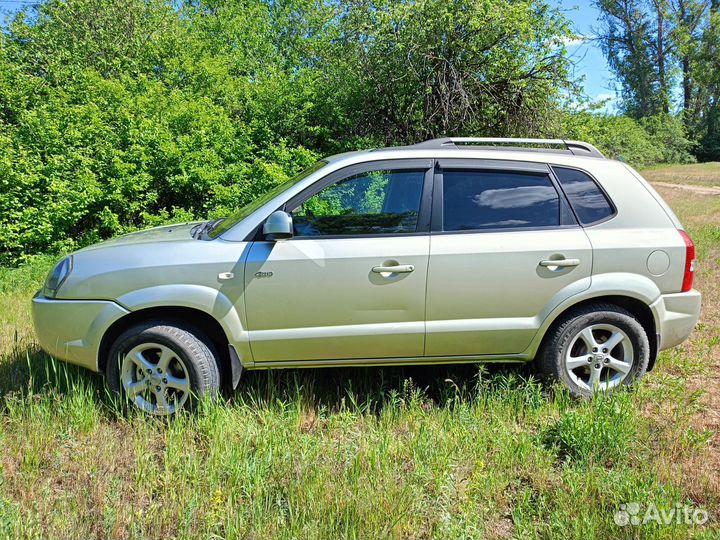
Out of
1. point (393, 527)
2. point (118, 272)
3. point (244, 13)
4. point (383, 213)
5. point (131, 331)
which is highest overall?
point (244, 13)

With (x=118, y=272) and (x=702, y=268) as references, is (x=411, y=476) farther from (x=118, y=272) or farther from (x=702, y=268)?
(x=702, y=268)

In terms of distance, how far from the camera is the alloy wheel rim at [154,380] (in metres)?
3.54

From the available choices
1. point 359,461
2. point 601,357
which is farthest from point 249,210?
point 601,357

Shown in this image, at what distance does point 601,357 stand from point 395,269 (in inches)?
62.8

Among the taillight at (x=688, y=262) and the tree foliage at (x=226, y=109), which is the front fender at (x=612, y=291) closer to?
the taillight at (x=688, y=262)

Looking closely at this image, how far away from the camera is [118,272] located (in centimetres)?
350

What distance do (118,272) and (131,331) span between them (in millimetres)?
389

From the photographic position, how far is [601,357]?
149 inches

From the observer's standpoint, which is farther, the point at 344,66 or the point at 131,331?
the point at 344,66

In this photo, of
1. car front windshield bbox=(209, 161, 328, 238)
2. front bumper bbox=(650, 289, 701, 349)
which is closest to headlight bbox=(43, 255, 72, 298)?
car front windshield bbox=(209, 161, 328, 238)

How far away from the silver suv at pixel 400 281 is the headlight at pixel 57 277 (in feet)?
0.06

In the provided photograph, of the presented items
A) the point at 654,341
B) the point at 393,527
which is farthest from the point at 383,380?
the point at 654,341

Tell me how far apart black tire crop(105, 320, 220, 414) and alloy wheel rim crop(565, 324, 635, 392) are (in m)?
2.42

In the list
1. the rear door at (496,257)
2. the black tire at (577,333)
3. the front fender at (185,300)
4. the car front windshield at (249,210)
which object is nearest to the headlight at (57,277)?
the front fender at (185,300)
